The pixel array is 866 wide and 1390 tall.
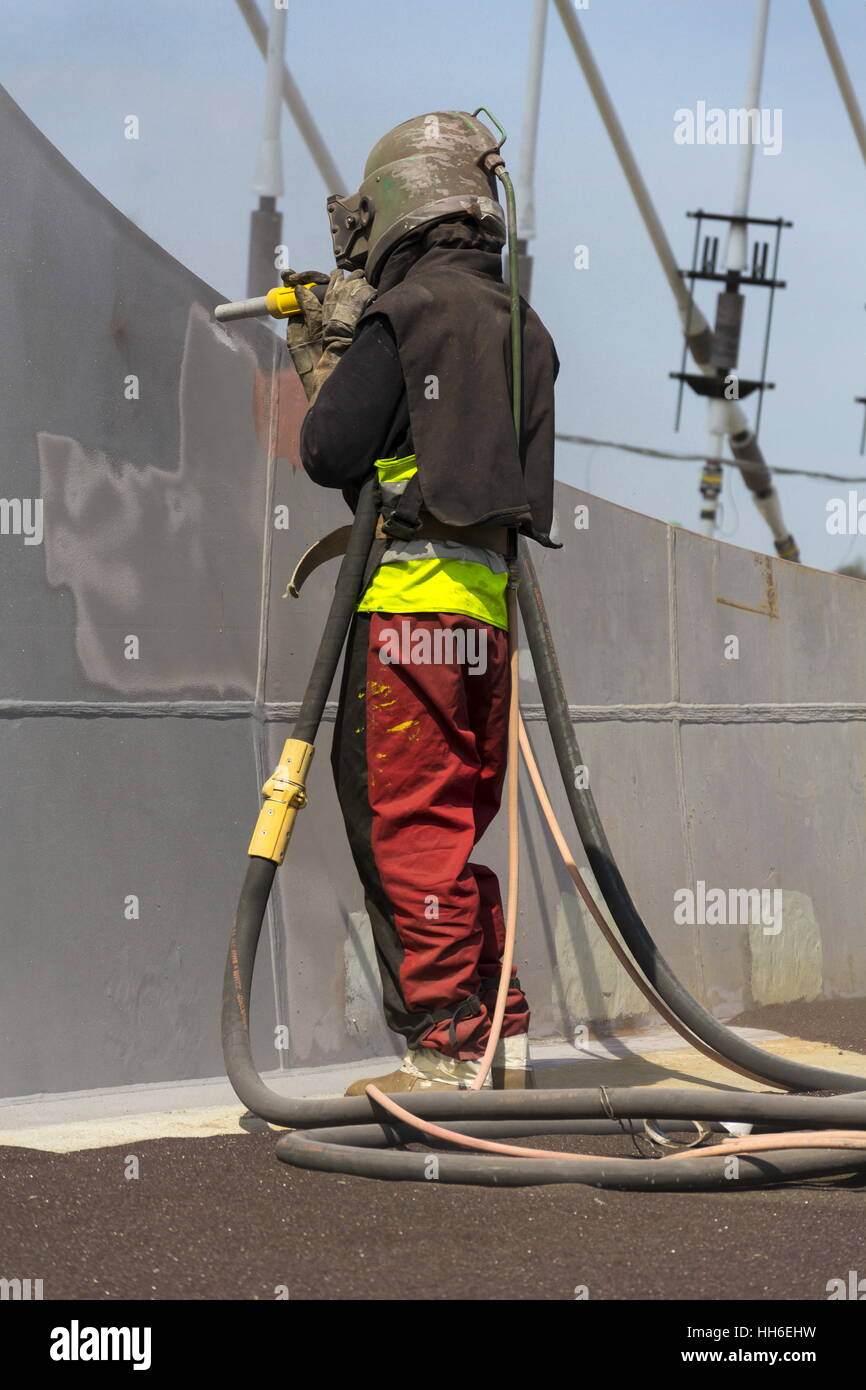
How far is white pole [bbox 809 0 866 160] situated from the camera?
43.8 ft

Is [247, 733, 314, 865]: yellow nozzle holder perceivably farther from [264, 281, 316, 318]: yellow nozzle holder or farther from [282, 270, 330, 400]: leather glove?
[264, 281, 316, 318]: yellow nozzle holder

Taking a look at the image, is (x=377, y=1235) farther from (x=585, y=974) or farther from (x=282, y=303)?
(x=585, y=974)

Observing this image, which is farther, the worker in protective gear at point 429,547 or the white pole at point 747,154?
the white pole at point 747,154

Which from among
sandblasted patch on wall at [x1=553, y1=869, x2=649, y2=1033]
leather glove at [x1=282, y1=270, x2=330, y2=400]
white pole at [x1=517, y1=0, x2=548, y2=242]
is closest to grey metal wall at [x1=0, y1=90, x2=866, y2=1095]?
sandblasted patch on wall at [x1=553, y1=869, x2=649, y2=1033]

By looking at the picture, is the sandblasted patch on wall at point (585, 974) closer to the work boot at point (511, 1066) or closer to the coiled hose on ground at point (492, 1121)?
the work boot at point (511, 1066)

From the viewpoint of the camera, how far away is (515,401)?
9.66ft

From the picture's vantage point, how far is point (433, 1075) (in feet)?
9.23

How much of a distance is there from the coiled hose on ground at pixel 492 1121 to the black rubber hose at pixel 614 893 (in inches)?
16.0

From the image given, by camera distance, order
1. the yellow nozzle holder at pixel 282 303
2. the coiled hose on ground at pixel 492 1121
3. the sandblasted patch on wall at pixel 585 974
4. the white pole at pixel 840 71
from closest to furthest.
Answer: the coiled hose on ground at pixel 492 1121
the yellow nozzle holder at pixel 282 303
the sandblasted patch on wall at pixel 585 974
the white pole at pixel 840 71

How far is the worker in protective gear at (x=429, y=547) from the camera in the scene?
2.82 m

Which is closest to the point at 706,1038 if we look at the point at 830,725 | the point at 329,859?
the point at 329,859

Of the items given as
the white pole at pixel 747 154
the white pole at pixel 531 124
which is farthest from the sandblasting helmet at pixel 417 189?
the white pole at pixel 747 154

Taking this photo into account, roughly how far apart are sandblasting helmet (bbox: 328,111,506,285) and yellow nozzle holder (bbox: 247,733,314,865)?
975 mm

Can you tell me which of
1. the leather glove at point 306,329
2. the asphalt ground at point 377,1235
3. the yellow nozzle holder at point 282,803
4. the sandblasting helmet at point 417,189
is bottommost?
the asphalt ground at point 377,1235
